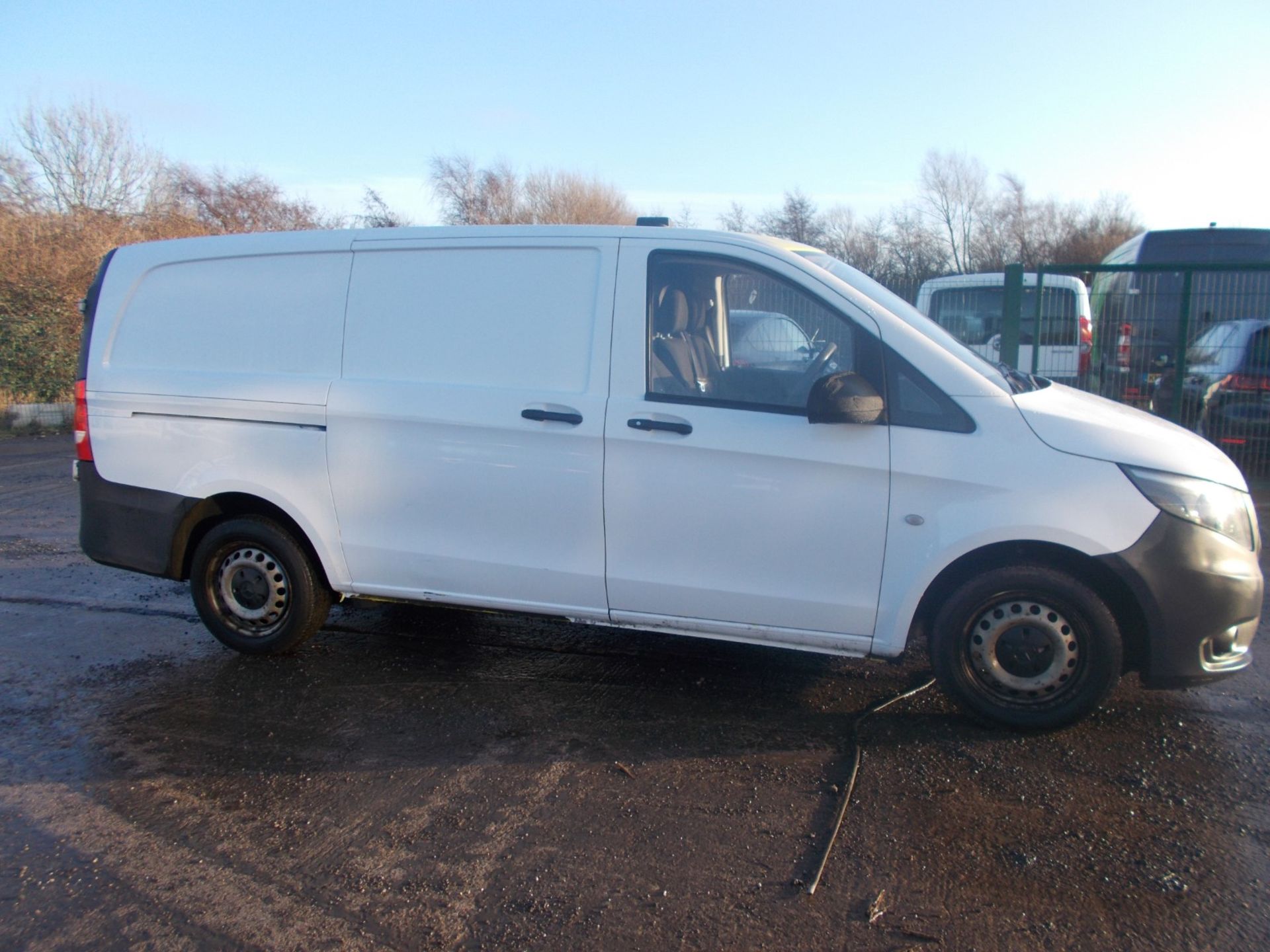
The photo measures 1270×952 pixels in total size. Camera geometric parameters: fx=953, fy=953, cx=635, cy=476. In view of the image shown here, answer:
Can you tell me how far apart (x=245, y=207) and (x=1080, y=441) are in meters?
36.8

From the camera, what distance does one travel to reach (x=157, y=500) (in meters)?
4.84

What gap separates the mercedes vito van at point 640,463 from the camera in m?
3.71

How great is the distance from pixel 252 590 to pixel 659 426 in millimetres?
2358

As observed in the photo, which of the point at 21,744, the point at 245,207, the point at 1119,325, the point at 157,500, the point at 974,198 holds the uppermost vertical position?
the point at 974,198

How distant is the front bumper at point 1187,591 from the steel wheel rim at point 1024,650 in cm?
28

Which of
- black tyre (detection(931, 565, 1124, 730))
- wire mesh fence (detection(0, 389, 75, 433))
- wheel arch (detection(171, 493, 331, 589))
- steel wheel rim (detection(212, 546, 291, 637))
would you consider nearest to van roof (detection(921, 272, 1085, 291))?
black tyre (detection(931, 565, 1124, 730))

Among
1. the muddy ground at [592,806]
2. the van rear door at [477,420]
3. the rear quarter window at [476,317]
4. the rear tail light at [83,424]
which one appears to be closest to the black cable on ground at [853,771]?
the muddy ground at [592,806]

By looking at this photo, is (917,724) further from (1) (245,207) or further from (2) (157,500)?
(1) (245,207)

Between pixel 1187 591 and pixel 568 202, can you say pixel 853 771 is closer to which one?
pixel 1187 591

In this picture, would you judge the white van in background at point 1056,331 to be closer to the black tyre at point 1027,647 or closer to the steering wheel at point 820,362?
the steering wheel at point 820,362

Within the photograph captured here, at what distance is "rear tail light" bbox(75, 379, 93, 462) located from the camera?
16.2 ft

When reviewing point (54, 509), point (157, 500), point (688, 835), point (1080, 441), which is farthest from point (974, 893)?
point (54, 509)

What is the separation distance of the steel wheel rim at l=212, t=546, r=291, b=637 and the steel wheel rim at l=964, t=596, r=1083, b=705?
3.28m

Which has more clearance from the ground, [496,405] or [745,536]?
[496,405]
